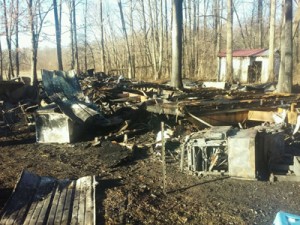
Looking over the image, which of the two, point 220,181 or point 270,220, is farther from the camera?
point 220,181

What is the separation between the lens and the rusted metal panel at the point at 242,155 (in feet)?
22.2

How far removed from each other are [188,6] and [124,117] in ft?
107

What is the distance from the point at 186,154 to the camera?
26.5 feet

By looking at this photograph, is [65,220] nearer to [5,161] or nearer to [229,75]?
[5,161]

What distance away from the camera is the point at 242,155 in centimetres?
680

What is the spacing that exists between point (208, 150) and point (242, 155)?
72 cm

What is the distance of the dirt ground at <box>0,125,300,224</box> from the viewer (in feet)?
18.2

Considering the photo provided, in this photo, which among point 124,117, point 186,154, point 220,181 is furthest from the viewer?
point 124,117

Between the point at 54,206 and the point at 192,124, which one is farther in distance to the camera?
the point at 192,124

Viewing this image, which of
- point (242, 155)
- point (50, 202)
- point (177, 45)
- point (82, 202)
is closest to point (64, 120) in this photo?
point (50, 202)

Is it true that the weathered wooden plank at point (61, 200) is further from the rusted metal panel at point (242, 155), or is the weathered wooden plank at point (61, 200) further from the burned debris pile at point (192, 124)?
the rusted metal panel at point (242, 155)

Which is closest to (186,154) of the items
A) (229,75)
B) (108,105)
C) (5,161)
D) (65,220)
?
(65,220)

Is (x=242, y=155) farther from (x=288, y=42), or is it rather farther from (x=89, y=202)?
(x=288, y=42)

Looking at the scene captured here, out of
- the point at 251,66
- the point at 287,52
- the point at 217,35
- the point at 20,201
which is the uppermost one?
the point at 217,35
